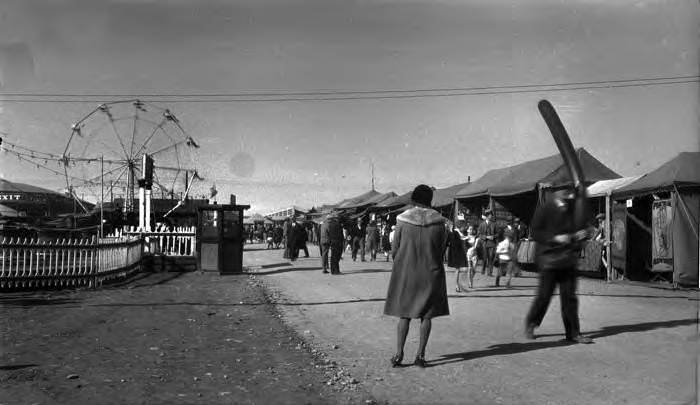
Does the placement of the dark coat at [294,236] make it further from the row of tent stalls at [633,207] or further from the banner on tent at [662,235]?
the banner on tent at [662,235]

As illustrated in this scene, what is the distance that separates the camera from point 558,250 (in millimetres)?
6215

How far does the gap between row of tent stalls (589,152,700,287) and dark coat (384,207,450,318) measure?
7501mm

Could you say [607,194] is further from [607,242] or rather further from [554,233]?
[554,233]

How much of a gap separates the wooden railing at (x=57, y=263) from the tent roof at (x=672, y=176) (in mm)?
12061

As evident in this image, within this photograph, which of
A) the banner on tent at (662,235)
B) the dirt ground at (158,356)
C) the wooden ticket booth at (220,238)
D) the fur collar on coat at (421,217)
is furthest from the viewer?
the wooden ticket booth at (220,238)

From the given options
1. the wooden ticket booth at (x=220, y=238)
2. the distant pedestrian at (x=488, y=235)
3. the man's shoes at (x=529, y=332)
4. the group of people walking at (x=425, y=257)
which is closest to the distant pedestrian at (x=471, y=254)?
the distant pedestrian at (x=488, y=235)

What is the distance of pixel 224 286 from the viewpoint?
1373 centimetres

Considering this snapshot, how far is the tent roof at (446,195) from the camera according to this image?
78.5 ft

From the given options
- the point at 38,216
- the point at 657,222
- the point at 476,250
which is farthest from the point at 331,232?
the point at 38,216

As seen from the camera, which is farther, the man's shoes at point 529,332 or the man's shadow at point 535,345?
the man's shoes at point 529,332

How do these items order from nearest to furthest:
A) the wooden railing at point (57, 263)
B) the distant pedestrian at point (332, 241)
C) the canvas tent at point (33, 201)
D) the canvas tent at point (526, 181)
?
the wooden railing at point (57, 263) → the distant pedestrian at point (332, 241) → the canvas tent at point (526, 181) → the canvas tent at point (33, 201)

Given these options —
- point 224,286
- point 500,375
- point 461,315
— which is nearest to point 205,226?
point 224,286

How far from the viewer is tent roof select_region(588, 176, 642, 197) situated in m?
14.2

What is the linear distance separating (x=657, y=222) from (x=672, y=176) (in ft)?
5.17
